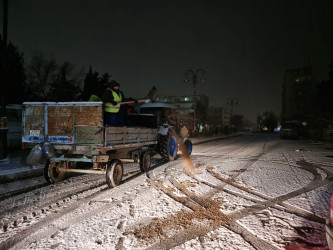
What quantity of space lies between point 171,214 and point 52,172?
3786mm

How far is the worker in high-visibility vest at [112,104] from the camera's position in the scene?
5855 mm

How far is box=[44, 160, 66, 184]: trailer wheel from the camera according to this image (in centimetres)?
568

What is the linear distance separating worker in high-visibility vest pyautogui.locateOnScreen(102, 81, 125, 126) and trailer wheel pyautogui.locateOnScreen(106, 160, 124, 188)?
119 cm

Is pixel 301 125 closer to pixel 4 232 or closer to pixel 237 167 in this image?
pixel 237 167

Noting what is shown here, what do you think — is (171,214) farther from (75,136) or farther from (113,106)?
(113,106)

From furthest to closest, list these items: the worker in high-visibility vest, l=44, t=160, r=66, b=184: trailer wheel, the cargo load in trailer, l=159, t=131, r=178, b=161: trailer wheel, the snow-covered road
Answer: l=159, t=131, r=178, b=161: trailer wheel < the worker in high-visibility vest < l=44, t=160, r=66, b=184: trailer wheel < the cargo load in trailer < the snow-covered road

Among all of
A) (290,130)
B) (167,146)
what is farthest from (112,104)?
(290,130)

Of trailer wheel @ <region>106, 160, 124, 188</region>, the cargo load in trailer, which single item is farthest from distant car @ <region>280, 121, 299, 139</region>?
trailer wheel @ <region>106, 160, 124, 188</region>

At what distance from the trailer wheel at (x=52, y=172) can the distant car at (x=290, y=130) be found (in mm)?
25961

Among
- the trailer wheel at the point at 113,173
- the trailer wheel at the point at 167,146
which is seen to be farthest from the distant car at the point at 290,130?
the trailer wheel at the point at 113,173

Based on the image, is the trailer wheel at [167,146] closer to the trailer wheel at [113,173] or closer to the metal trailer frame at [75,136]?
the metal trailer frame at [75,136]

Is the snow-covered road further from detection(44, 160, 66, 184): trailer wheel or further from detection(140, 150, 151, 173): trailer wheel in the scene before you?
detection(140, 150, 151, 173): trailer wheel

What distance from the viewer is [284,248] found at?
2.72 m

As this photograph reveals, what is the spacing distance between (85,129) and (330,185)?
6.42m
